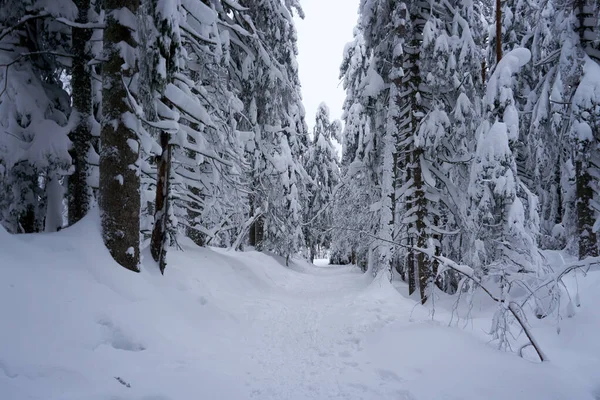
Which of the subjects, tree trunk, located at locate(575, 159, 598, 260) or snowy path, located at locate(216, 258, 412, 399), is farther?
tree trunk, located at locate(575, 159, 598, 260)

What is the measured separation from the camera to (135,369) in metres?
3.28

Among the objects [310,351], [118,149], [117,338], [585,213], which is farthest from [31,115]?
[585,213]

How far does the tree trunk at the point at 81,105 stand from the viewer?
20.5ft

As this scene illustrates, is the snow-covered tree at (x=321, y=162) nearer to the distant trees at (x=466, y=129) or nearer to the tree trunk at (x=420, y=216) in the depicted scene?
the distant trees at (x=466, y=129)

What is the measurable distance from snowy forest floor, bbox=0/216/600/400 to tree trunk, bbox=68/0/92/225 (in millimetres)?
2220

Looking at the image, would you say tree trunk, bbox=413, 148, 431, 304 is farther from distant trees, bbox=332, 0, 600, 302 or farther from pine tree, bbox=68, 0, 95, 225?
pine tree, bbox=68, 0, 95, 225

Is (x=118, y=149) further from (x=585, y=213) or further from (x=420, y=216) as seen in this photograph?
(x=585, y=213)

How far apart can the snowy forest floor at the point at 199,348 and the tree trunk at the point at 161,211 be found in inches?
10.1

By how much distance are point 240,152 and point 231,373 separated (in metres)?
5.42

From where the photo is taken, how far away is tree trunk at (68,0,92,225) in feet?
20.5

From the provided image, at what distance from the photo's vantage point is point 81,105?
247 inches

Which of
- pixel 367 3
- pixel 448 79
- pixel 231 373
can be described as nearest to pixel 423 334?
pixel 231 373

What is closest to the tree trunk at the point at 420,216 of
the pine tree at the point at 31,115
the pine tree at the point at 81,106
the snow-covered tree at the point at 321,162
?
the pine tree at the point at 81,106

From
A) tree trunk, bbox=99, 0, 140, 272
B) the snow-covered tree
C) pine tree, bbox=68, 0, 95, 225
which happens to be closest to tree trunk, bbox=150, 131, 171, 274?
tree trunk, bbox=99, 0, 140, 272
